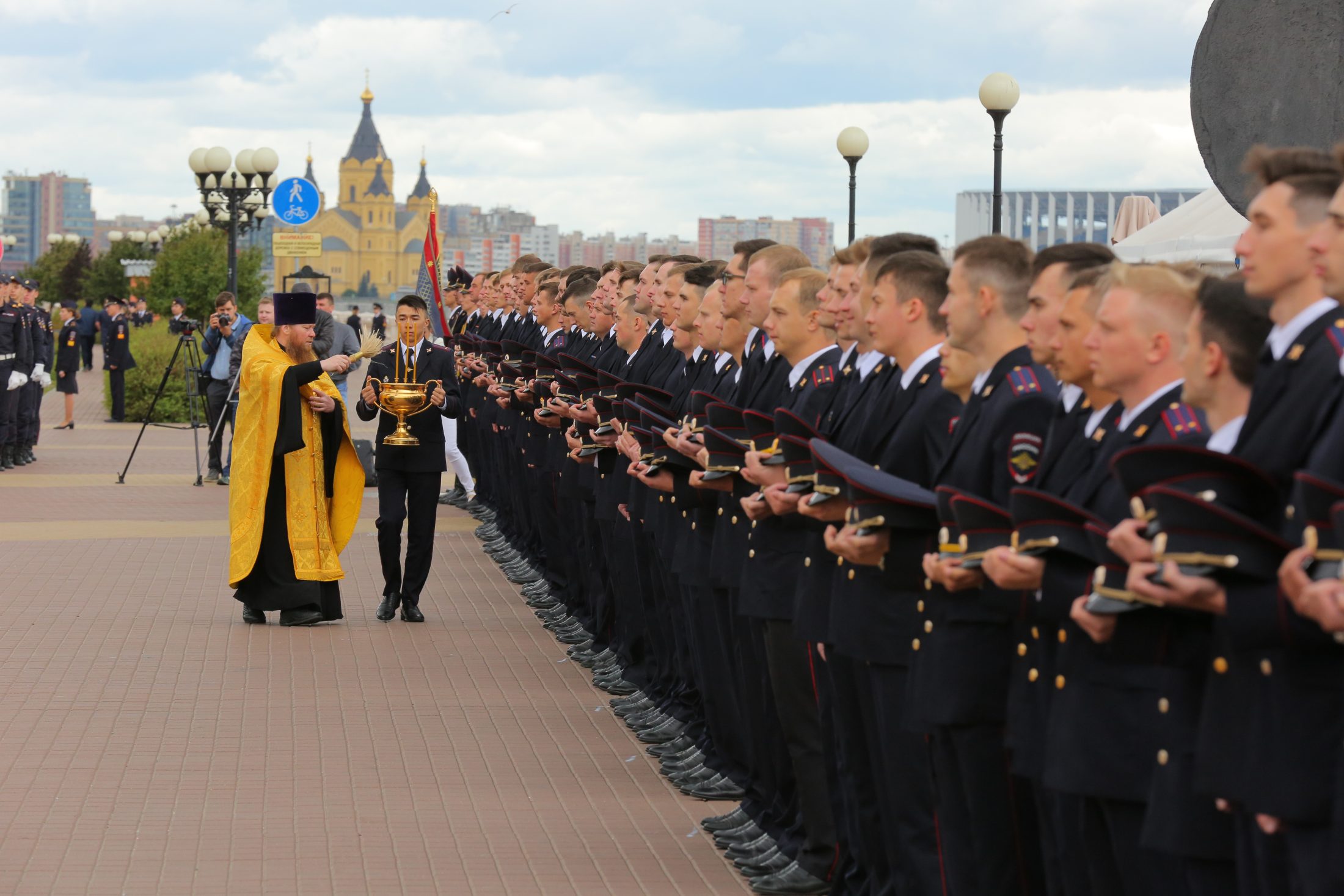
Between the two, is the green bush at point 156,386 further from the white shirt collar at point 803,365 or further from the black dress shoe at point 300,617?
the white shirt collar at point 803,365

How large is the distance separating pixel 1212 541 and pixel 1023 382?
135 centimetres

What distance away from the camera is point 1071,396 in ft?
14.6

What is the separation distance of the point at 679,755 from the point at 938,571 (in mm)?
4004

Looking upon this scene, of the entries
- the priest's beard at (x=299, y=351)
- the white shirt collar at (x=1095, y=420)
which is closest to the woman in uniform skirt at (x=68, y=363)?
the priest's beard at (x=299, y=351)

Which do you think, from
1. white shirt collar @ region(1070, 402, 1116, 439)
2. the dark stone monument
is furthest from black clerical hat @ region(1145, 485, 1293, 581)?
the dark stone monument

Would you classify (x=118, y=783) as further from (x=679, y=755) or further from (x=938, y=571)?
(x=938, y=571)

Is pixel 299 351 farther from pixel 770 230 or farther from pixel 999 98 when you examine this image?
Answer: pixel 770 230

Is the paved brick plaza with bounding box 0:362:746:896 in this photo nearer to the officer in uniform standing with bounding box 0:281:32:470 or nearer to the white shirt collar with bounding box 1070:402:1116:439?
the white shirt collar with bounding box 1070:402:1116:439

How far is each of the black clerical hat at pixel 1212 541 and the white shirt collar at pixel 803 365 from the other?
3.17 m

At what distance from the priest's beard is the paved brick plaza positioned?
175cm

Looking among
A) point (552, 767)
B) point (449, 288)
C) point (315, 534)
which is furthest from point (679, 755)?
point (449, 288)

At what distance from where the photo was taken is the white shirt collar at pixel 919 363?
211 inches

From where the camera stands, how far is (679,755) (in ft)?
27.0

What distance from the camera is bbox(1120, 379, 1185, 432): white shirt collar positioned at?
403 cm
